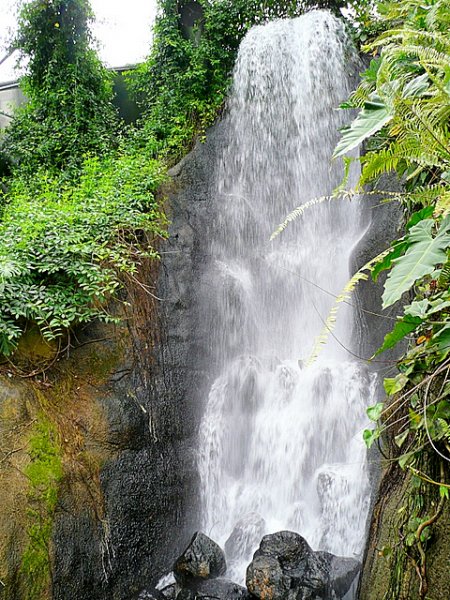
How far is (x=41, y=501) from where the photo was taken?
4254mm

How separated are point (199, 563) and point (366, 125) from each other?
386 centimetres

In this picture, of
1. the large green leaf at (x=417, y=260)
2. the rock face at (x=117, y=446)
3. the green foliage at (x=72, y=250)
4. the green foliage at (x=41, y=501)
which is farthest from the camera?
the green foliage at (x=72, y=250)

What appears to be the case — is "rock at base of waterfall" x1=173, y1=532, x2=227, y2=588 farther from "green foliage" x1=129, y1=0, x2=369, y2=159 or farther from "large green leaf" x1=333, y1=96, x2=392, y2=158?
"green foliage" x1=129, y1=0, x2=369, y2=159

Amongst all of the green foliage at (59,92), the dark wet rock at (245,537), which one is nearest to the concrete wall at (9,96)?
the green foliage at (59,92)

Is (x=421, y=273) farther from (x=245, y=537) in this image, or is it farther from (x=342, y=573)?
(x=245, y=537)

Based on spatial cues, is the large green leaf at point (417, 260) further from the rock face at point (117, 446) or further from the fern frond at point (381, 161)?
the rock face at point (117, 446)

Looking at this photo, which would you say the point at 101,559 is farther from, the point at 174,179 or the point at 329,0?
the point at 329,0

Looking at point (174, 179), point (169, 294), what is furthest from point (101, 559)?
point (174, 179)

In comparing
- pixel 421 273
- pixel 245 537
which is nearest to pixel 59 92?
pixel 245 537

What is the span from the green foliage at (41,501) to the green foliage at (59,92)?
16.0ft

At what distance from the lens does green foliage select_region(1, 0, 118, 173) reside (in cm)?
812

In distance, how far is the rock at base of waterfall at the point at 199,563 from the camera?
14.4 feet

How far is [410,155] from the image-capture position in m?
2.03

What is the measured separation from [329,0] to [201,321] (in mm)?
6462
